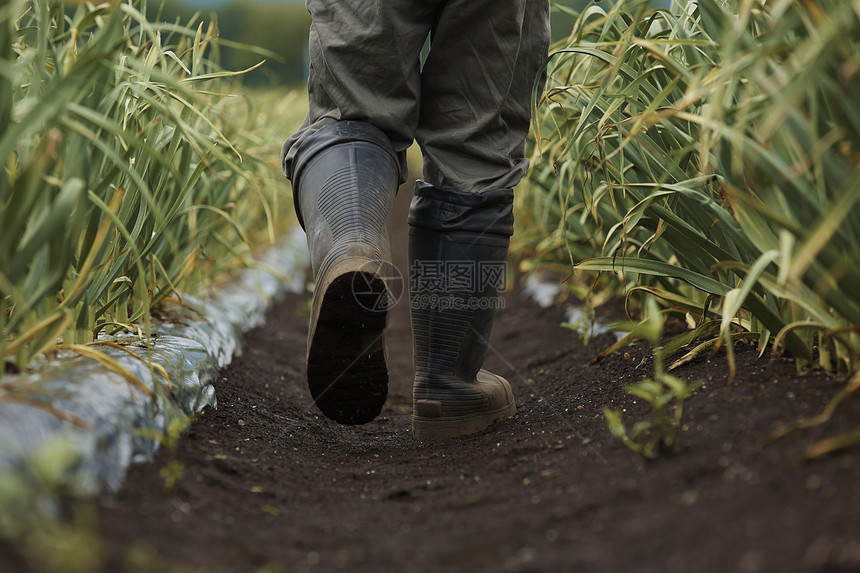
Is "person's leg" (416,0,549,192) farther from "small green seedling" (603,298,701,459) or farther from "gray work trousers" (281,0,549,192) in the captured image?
"small green seedling" (603,298,701,459)

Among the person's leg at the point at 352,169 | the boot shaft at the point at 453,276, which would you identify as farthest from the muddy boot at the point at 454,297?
the person's leg at the point at 352,169

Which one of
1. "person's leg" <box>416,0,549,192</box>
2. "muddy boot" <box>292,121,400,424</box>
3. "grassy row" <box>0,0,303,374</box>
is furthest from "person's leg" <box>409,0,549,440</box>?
"grassy row" <box>0,0,303,374</box>

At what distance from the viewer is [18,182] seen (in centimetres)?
80

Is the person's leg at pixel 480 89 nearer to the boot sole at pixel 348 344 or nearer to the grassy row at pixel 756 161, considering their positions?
the grassy row at pixel 756 161

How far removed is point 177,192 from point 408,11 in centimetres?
56

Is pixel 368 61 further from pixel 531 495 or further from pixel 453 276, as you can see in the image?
pixel 531 495

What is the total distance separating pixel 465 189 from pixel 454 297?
185 millimetres

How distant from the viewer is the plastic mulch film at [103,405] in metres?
0.74

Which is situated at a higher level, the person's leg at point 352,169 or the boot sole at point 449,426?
the person's leg at point 352,169

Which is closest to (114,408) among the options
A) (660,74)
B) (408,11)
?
(408,11)

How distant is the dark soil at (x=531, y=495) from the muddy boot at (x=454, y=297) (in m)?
0.06

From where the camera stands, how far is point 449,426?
4.45ft

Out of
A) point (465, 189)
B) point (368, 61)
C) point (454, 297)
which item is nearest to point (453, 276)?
point (454, 297)

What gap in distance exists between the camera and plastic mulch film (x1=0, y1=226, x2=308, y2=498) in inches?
29.2
